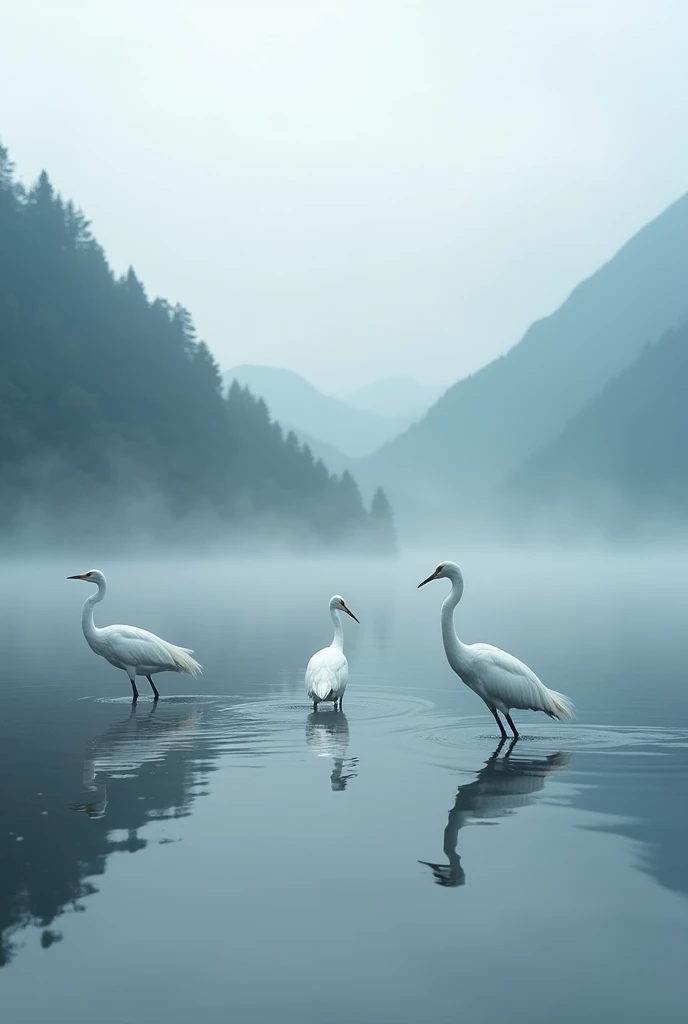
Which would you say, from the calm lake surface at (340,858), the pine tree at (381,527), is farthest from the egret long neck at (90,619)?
the pine tree at (381,527)

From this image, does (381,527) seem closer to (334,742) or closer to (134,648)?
(134,648)

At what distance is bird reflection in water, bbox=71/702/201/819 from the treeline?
111164 millimetres

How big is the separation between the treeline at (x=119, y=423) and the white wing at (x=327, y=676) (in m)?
111

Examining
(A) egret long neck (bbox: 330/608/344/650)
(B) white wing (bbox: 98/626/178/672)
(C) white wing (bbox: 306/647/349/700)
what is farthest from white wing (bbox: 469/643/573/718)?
(B) white wing (bbox: 98/626/178/672)

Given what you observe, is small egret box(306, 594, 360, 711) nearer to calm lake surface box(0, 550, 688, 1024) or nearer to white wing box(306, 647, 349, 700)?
white wing box(306, 647, 349, 700)

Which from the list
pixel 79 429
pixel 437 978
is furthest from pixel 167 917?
pixel 79 429

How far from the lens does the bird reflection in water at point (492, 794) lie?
9.95 metres

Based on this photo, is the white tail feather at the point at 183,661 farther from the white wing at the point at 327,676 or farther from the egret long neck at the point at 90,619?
the white wing at the point at 327,676

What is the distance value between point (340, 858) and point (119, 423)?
141m

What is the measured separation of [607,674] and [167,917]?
58.5 ft

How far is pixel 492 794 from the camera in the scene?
12641 millimetres

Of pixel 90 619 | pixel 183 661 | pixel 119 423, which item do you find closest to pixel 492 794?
pixel 183 661

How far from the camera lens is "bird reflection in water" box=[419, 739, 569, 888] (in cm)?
995

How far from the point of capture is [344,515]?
163625mm
